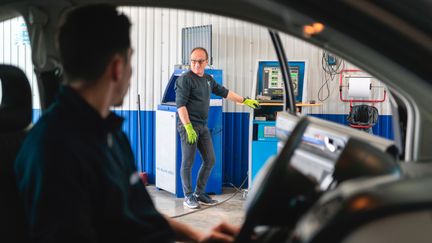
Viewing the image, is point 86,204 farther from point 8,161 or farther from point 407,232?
point 407,232

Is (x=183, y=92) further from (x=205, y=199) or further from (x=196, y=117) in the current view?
(x=205, y=199)

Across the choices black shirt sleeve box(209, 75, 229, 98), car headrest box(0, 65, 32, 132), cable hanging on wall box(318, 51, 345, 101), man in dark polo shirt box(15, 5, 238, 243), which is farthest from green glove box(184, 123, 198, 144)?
man in dark polo shirt box(15, 5, 238, 243)

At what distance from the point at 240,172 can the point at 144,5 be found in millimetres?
5646

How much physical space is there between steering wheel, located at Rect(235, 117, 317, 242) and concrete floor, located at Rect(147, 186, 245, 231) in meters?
3.66

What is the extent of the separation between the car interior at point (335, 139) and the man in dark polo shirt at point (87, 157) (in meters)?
0.30

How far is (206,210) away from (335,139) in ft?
14.4

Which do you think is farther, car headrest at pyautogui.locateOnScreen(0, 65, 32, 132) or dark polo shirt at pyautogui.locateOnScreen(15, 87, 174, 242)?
car headrest at pyautogui.locateOnScreen(0, 65, 32, 132)

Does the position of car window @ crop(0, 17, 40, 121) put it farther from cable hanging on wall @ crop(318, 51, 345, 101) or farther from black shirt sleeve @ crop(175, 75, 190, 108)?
cable hanging on wall @ crop(318, 51, 345, 101)

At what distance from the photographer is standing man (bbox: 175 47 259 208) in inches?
238

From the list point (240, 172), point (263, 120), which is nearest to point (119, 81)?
point (263, 120)

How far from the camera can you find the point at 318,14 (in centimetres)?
119

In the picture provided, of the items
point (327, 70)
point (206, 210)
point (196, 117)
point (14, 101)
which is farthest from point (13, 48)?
point (14, 101)

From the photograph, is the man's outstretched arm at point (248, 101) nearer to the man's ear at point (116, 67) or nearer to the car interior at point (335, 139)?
the car interior at point (335, 139)

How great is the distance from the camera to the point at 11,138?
1781 mm
